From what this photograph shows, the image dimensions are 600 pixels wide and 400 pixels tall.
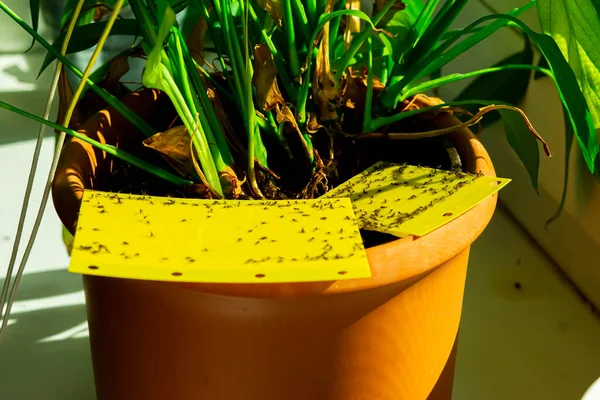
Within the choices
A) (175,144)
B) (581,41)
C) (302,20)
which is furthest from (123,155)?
(581,41)

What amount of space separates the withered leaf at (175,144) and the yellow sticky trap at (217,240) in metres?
0.03

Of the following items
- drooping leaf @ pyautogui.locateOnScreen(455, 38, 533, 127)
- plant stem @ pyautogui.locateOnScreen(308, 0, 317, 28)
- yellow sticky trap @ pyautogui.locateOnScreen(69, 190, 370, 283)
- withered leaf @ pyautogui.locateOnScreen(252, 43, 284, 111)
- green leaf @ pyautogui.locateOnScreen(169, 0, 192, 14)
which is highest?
green leaf @ pyautogui.locateOnScreen(169, 0, 192, 14)

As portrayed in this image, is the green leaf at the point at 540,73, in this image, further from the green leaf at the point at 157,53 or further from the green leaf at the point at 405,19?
the green leaf at the point at 157,53

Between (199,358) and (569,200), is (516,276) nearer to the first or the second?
(569,200)

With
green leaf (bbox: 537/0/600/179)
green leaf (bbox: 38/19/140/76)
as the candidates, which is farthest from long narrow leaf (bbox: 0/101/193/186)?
green leaf (bbox: 537/0/600/179)

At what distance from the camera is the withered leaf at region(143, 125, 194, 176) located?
1.18 ft

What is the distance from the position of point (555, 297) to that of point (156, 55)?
443 mm

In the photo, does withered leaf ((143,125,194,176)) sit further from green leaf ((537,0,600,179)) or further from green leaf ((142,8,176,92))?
green leaf ((537,0,600,179))

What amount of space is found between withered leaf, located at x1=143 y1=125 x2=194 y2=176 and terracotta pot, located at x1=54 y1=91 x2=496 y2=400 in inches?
1.7

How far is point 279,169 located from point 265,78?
0.25 feet

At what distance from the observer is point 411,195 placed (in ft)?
1.18

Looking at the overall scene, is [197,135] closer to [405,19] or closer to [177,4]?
[177,4]

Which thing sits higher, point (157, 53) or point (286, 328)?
point (157, 53)

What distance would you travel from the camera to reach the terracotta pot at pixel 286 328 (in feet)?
1.04
